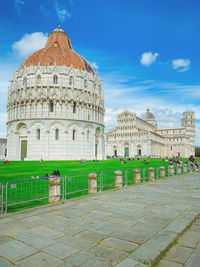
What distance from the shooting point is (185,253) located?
4355 mm

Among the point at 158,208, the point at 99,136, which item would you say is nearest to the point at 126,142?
the point at 99,136

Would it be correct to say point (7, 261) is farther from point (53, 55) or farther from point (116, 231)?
point (53, 55)

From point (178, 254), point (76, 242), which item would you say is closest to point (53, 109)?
point (76, 242)

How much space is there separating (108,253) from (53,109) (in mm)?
41521

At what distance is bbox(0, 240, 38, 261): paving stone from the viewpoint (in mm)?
4012

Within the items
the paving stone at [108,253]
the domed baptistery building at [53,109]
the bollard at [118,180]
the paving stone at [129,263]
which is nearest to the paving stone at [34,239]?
the paving stone at [108,253]

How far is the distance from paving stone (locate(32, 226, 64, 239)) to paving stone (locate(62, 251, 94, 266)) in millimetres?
1029

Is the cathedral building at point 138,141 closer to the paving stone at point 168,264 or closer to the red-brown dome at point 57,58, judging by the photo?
the red-brown dome at point 57,58

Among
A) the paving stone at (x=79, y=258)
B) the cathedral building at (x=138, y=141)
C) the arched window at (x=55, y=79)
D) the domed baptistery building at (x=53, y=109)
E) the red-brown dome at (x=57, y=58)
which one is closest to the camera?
the paving stone at (x=79, y=258)

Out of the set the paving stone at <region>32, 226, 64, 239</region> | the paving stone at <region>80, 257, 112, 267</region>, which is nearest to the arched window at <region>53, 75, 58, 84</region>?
the paving stone at <region>32, 226, 64, 239</region>

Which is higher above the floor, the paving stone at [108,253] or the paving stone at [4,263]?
the paving stone at [4,263]

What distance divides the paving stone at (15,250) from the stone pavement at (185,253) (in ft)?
7.99

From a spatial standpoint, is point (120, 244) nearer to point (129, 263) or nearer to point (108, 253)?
point (108, 253)

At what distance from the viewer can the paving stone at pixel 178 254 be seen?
13.5 ft
